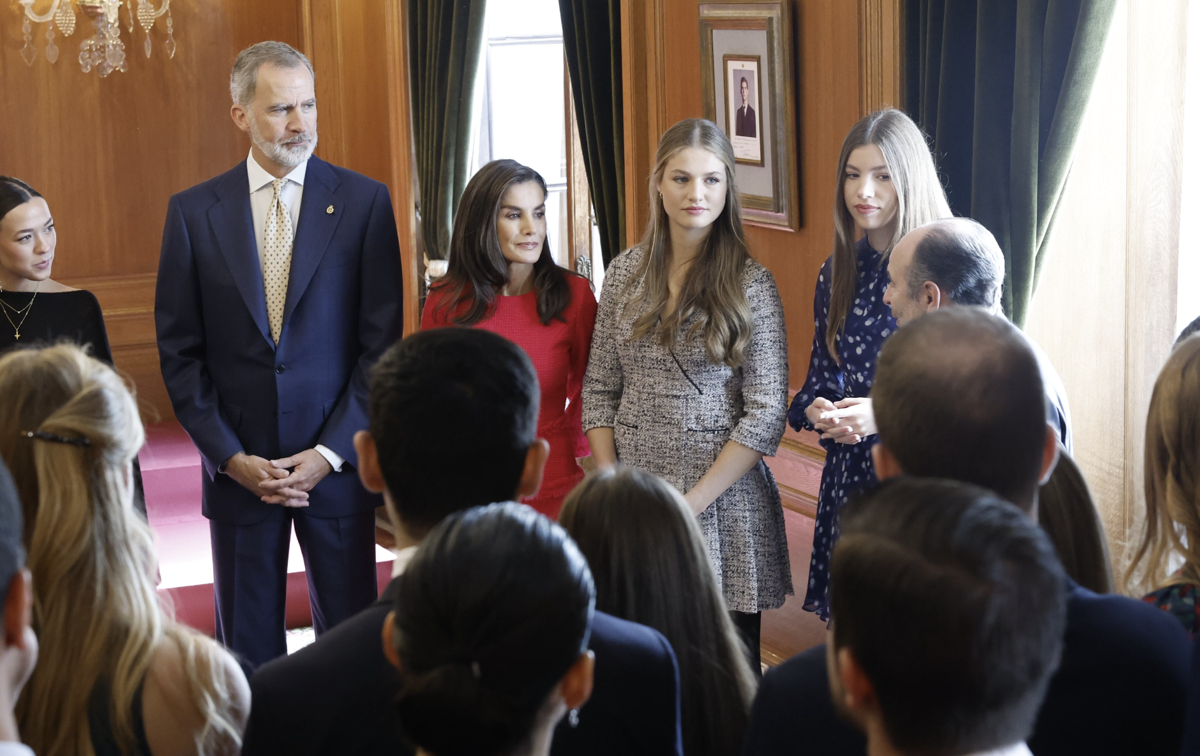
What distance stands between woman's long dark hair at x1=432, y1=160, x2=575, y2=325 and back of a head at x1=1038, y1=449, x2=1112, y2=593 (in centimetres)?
165

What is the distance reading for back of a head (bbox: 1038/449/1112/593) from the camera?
5.36 feet

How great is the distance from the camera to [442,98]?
5930mm

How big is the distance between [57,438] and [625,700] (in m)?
0.81

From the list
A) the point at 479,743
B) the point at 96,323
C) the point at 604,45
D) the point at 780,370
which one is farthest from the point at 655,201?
the point at 479,743

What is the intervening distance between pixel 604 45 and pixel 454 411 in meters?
3.54

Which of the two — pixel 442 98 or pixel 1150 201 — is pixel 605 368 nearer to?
pixel 1150 201

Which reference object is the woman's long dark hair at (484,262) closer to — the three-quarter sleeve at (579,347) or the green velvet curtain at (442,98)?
the three-quarter sleeve at (579,347)

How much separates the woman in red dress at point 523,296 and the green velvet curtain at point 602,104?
157cm

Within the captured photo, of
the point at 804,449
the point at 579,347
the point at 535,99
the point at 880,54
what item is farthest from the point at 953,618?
the point at 535,99

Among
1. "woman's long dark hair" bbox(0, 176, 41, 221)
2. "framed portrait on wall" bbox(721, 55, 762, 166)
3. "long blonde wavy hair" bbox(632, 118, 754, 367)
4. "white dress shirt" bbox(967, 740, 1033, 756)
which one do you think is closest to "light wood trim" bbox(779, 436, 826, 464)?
"framed portrait on wall" bbox(721, 55, 762, 166)

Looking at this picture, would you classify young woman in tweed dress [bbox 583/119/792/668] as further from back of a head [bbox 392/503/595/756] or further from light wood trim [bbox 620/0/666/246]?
back of a head [bbox 392/503/595/756]

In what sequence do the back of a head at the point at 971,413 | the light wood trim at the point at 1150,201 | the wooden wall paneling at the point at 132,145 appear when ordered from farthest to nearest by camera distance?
the wooden wall paneling at the point at 132,145
the light wood trim at the point at 1150,201
the back of a head at the point at 971,413

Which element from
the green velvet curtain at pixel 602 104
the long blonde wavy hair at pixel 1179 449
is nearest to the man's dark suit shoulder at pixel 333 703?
the long blonde wavy hair at pixel 1179 449

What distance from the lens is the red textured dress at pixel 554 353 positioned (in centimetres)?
307
